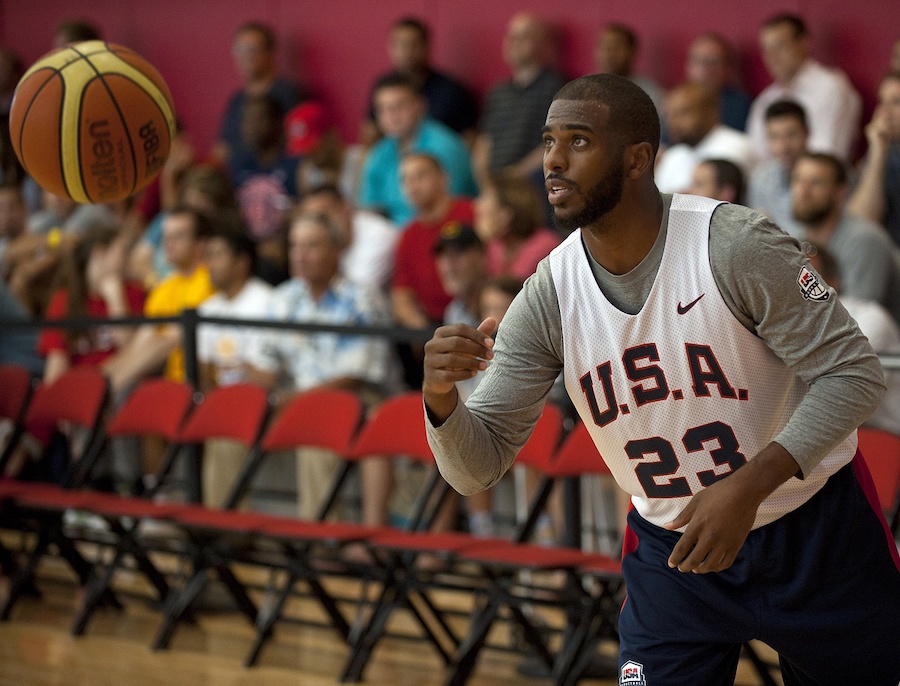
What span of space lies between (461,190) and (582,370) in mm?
5175

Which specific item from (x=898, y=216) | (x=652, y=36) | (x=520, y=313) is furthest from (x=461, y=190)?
(x=520, y=313)

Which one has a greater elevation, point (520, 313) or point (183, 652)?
point (520, 313)

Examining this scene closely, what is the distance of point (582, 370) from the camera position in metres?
2.81

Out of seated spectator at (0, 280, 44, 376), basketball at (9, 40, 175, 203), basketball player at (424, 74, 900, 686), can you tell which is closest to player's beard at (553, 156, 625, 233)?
basketball player at (424, 74, 900, 686)

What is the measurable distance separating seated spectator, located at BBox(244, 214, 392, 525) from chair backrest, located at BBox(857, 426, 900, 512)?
8.62ft

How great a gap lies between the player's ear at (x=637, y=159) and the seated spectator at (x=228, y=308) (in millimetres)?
→ 4164

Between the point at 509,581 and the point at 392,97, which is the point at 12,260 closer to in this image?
the point at 392,97

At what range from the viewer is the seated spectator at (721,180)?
593 cm

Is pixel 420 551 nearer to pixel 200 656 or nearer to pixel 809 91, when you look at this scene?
pixel 200 656

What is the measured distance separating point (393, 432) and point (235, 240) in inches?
77.9

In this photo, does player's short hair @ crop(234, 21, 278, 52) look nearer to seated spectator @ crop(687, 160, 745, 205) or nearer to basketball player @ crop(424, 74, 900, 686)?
seated spectator @ crop(687, 160, 745, 205)

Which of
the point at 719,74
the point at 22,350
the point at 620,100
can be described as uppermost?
the point at 719,74

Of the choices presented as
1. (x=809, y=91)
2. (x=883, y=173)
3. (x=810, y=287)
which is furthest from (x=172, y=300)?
(x=810, y=287)

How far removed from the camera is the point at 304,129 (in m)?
8.52
